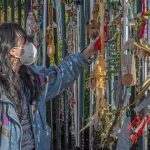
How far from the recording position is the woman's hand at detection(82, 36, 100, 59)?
199cm

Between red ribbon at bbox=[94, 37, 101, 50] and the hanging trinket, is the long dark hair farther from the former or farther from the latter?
the hanging trinket

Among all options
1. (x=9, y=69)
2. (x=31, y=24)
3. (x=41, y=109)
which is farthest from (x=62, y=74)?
(x=31, y=24)

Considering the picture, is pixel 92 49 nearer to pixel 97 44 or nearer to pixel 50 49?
pixel 97 44

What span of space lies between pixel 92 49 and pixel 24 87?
36 centimetres

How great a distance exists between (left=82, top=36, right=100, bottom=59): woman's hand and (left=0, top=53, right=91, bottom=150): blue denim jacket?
1.2 inches

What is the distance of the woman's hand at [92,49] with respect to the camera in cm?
199

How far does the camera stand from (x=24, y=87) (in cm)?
211

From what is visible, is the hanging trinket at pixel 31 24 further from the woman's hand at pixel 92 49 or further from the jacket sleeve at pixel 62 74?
the woman's hand at pixel 92 49

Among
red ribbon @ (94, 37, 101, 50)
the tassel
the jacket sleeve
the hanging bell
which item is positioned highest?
red ribbon @ (94, 37, 101, 50)

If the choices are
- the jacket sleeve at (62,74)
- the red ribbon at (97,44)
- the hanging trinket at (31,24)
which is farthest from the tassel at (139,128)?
the hanging trinket at (31,24)

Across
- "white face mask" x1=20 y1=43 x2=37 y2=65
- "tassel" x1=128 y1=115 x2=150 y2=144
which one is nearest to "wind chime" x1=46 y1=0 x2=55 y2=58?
"white face mask" x1=20 y1=43 x2=37 y2=65

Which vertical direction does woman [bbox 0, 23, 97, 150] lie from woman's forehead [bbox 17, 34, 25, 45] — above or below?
below

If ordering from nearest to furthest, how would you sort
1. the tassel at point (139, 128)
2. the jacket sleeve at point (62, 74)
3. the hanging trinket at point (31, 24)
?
the tassel at point (139, 128) < the jacket sleeve at point (62, 74) < the hanging trinket at point (31, 24)

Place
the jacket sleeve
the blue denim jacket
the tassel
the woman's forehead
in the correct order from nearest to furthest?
the tassel < the blue denim jacket < the woman's forehead < the jacket sleeve
